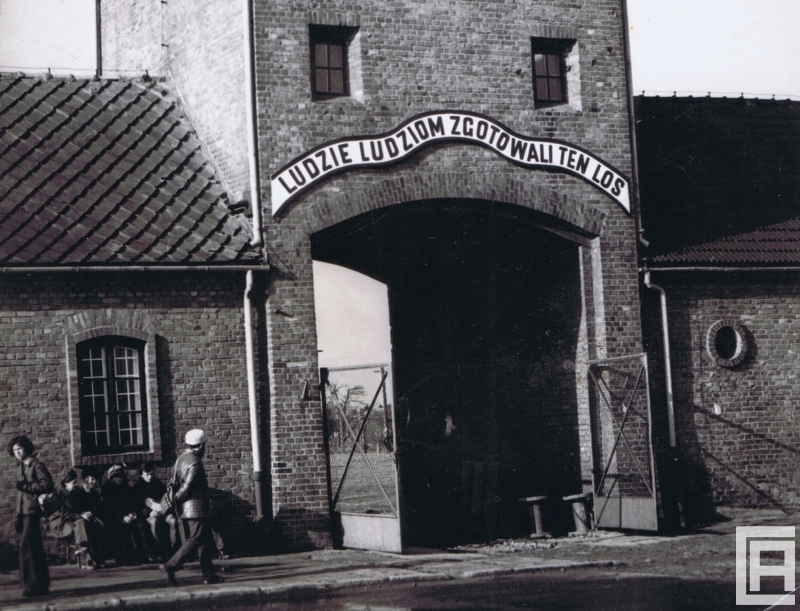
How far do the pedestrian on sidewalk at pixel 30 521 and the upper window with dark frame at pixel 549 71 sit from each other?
391 inches

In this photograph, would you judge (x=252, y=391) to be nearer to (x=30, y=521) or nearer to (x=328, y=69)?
(x=30, y=521)

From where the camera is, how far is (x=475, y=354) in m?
21.7

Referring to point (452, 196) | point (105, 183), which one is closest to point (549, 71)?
point (452, 196)

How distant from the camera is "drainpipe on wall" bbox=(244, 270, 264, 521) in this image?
17000mm

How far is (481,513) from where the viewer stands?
2039 cm

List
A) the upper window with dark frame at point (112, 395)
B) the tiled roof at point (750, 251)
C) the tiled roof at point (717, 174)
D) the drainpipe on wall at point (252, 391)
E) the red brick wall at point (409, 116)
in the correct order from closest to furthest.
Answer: the upper window with dark frame at point (112, 395)
the drainpipe on wall at point (252, 391)
the red brick wall at point (409, 116)
the tiled roof at point (750, 251)
the tiled roof at point (717, 174)

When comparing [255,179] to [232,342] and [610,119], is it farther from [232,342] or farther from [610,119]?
[610,119]

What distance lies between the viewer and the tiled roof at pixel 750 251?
1973cm

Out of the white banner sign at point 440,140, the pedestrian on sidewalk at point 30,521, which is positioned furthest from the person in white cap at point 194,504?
the white banner sign at point 440,140

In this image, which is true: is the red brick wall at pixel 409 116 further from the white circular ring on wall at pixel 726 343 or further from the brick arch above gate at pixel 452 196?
the white circular ring on wall at pixel 726 343
